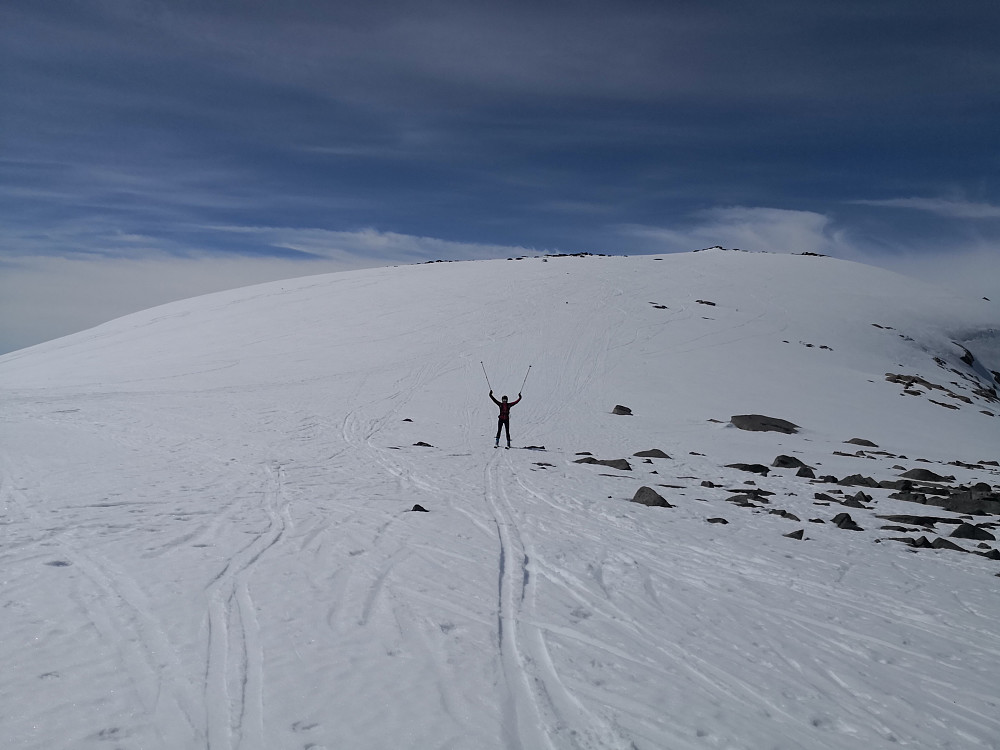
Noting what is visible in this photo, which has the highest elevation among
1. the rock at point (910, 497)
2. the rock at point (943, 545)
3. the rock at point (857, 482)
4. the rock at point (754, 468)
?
the rock at point (943, 545)

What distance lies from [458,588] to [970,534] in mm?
9382

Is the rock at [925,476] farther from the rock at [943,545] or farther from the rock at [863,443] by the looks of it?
the rock at [943,545]

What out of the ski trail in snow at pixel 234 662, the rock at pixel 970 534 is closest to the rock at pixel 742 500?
the rock at pixel 970 534

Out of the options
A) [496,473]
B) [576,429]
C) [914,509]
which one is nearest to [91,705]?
[496,473]

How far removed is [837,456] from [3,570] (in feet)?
71.2

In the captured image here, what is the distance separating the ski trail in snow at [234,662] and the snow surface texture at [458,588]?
0.09ft

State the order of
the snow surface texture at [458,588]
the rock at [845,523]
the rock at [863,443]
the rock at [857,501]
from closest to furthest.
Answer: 1. the snow surface texture at [458,588]
2. the rock at [845,523]
3. the rock at [857,501]
4. the rock at [863,443]

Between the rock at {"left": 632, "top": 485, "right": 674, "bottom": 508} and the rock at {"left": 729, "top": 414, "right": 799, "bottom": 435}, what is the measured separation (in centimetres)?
1407

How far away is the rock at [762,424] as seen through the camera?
2595cm

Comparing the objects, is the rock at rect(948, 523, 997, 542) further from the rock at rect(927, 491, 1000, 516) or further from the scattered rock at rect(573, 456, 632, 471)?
the scattered rock at rect(573, 456, 632, 471)

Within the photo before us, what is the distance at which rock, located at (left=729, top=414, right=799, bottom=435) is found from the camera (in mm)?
25953

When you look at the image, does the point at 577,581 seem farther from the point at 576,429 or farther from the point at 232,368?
the point at 232,368

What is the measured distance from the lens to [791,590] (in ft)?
26.9

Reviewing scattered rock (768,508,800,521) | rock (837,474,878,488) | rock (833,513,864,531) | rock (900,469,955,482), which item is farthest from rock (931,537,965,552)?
rock (900,469,955,482)
